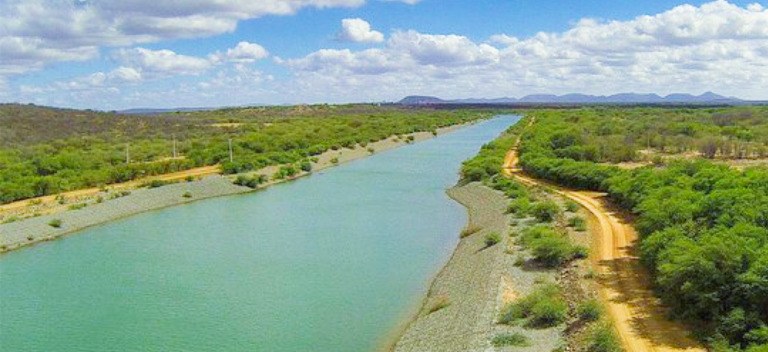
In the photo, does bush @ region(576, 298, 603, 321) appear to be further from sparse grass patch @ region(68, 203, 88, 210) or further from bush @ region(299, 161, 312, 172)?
bush @ region(299, 161, 312, 172)

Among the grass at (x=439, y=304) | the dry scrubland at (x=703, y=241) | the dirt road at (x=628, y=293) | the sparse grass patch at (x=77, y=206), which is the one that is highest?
the dry scrubland at (x=703, y=241)

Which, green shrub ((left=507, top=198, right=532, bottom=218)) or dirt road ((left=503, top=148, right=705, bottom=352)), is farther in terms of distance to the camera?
green shrub ((left=507, top=198, right=532, bottom=218))

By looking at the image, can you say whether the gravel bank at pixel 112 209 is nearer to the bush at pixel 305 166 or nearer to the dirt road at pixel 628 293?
the bush at pixel 305 166

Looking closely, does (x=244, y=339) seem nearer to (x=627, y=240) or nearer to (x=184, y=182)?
(x=627, y=240)

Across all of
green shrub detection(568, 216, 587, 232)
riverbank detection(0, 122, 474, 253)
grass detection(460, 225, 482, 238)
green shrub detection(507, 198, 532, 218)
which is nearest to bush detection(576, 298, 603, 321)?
green shrub detection(568, 216, 587, 232)

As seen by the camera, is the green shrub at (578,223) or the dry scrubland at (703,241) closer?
the dry scrubland at (703,241)

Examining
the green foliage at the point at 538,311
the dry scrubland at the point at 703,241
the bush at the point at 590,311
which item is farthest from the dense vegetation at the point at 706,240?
the green foliage at the point at 538,311
